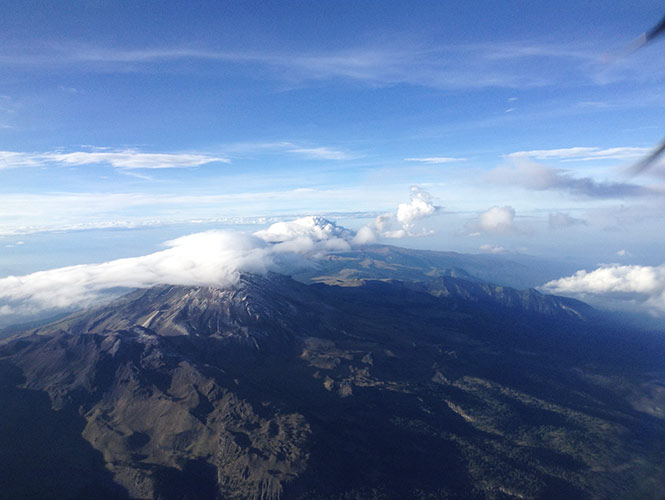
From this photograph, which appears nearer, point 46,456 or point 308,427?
point 46,456

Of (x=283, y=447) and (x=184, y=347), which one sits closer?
(x=283, y=447)

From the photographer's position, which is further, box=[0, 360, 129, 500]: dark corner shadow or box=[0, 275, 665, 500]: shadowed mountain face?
box=[0, 275, 665, 500]: shadowed mountain face

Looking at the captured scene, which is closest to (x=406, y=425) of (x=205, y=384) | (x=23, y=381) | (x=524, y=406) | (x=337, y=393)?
(x=337, y=393)

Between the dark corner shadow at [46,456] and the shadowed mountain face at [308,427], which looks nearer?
the dark corner shadow at [46,456]

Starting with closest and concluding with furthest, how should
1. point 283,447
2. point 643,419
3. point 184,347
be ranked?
1. point 283,447
2. point 643,419
3. point 184,347

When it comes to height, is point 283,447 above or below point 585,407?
above

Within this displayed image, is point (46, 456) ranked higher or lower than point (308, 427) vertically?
higher

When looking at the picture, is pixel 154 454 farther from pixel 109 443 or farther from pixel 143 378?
pixel 143 378

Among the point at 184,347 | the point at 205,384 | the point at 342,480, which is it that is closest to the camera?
the point at 342,480

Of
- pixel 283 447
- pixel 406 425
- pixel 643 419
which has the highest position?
pixel 283 447

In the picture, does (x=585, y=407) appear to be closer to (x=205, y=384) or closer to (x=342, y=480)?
(x=342, y=480)
